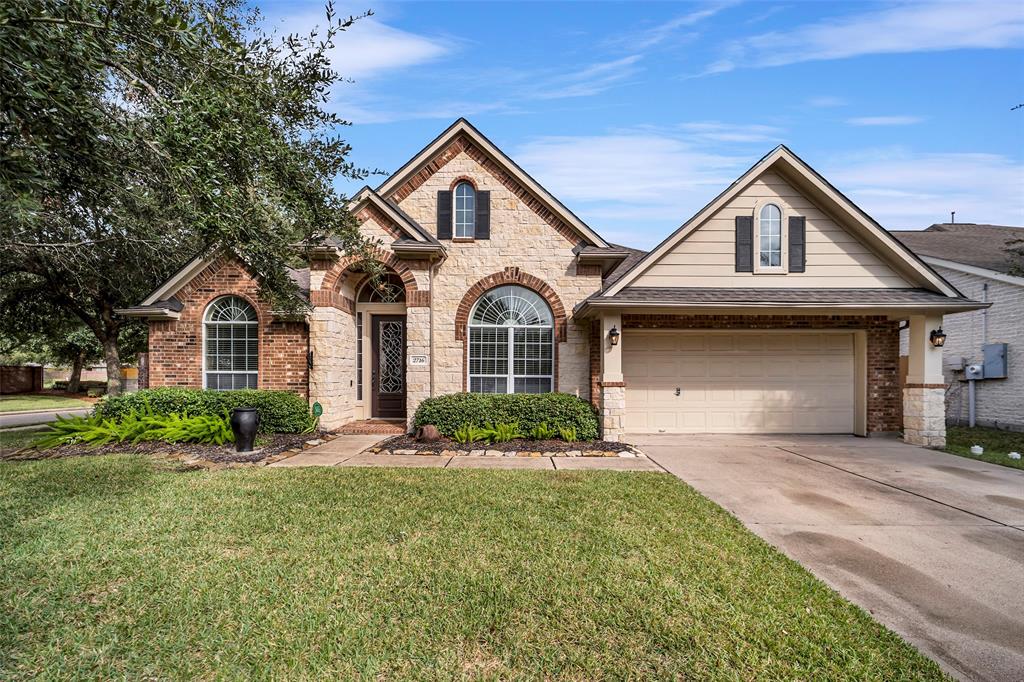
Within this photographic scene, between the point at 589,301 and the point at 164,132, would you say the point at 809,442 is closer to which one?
the point at 589,301

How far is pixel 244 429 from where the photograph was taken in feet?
29.6

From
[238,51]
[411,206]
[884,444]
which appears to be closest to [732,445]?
[884,444]

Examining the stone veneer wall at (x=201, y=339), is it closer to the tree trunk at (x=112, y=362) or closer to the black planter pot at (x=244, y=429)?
the black planter pot at (x=244, y=429)

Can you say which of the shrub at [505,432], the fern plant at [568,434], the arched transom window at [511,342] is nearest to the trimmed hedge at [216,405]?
the arched transom window at [511,342]

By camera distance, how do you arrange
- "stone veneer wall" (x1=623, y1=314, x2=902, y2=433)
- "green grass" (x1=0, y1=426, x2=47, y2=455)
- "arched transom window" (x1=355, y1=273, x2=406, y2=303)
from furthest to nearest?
"arched transom window" (x1=355, y1=273, x2=406, y2=303) < "stone veneer wall" (x1=623, y1=314, x2=902, y2=433) < "green grass" (x1=0, y1=426, x2=47, y2=455)

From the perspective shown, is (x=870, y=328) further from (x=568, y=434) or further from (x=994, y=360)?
(x=568, y=434)

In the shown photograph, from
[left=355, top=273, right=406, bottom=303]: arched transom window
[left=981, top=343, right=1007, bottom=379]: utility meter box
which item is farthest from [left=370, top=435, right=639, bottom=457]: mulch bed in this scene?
[left=981, top=343, right=1007, bottom=379]: utility meter box

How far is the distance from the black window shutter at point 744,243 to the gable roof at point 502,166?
2.89 meters

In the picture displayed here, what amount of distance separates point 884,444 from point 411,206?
456 inches

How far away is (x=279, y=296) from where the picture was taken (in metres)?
8.09

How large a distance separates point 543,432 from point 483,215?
5.23m

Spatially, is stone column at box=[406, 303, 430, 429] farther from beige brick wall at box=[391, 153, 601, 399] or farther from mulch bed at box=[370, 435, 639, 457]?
mulch bed at box=[370, 435, 639, 457]

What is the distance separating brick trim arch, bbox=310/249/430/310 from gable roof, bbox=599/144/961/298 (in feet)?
13.7

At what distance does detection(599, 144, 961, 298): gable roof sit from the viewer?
1051cm
